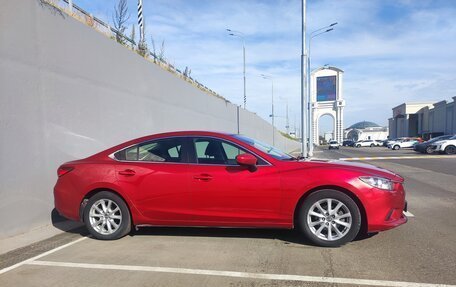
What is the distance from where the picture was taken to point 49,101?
691 cm

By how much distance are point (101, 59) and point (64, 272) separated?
17.3 feet

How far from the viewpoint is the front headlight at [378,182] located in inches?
210

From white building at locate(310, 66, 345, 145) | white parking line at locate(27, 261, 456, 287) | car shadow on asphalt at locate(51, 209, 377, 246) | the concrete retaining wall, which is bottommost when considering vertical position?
white parking line at locate(27, 261, 456, 287)

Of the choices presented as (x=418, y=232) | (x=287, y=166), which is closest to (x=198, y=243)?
(x=287, y=166)

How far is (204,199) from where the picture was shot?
18.6 ft

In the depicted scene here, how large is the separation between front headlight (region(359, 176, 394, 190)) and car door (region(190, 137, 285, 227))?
1.10 meters

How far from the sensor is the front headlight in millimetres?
5344

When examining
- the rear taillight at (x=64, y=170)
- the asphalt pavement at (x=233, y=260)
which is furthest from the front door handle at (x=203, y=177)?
the rear taillight at (x=64, y=170)

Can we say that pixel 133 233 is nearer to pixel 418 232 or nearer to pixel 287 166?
pixel 287 166

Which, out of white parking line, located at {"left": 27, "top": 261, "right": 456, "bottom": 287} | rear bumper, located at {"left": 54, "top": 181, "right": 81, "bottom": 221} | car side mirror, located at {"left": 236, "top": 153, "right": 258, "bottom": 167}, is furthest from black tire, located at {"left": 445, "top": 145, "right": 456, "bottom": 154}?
rear bumper, located at {"left": 54, "top": 181, "right": 81, "bottom": 221}

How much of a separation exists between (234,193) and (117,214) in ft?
5.66

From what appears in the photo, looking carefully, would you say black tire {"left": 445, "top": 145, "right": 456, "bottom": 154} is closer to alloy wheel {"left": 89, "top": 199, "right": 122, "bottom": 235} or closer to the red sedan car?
the red sedan car

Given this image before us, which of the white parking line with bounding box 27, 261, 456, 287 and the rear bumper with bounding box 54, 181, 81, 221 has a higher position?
the rear bumper with bounding box 54, 181, 81, 221

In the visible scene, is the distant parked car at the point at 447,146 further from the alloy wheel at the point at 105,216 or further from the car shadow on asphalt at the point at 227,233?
the alloy wheel at the point at 105,216
